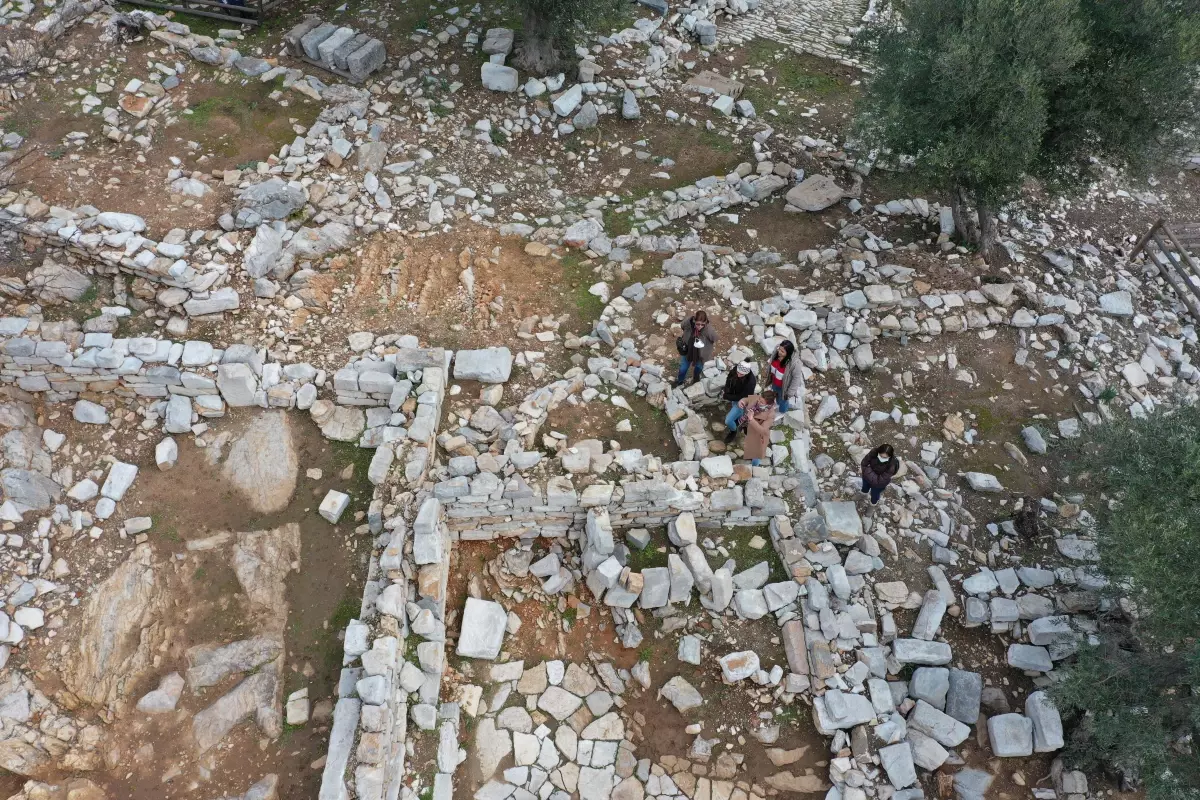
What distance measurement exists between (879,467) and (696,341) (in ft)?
8.68

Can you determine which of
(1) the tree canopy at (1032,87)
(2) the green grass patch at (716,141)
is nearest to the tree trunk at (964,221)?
(1) the tree canopy at (1032,87)

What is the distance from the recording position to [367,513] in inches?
344

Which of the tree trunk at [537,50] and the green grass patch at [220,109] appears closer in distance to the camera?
the green grass patch at [220,109]

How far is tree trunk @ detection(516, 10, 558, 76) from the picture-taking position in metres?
13.7

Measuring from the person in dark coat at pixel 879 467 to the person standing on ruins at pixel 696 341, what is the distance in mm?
2343

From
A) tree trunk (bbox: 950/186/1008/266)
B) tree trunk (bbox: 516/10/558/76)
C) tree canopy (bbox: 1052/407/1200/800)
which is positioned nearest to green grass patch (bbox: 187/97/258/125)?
tree trunk (bbox: 516/10/558/76)

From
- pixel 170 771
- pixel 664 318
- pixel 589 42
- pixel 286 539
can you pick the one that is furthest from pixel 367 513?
pixel 589 42

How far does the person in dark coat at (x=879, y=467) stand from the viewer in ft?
28.0

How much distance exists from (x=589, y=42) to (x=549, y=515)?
34.3 ft

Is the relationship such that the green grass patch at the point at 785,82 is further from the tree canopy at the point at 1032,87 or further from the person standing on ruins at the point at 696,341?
the person standing on ruins at the point at 696,341

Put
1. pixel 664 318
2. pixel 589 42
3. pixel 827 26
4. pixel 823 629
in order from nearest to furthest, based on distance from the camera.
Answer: pixel 823 629
pixel 664 318
pixel 589 42
pixel 827 26

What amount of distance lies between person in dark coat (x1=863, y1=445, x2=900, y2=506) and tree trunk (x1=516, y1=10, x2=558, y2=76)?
384 inches

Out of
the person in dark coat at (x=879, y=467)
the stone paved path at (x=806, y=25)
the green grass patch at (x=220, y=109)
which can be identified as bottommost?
the person in dark coat at (x=879, y=467)

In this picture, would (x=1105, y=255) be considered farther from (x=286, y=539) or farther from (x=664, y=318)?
(x=286, y=539)
